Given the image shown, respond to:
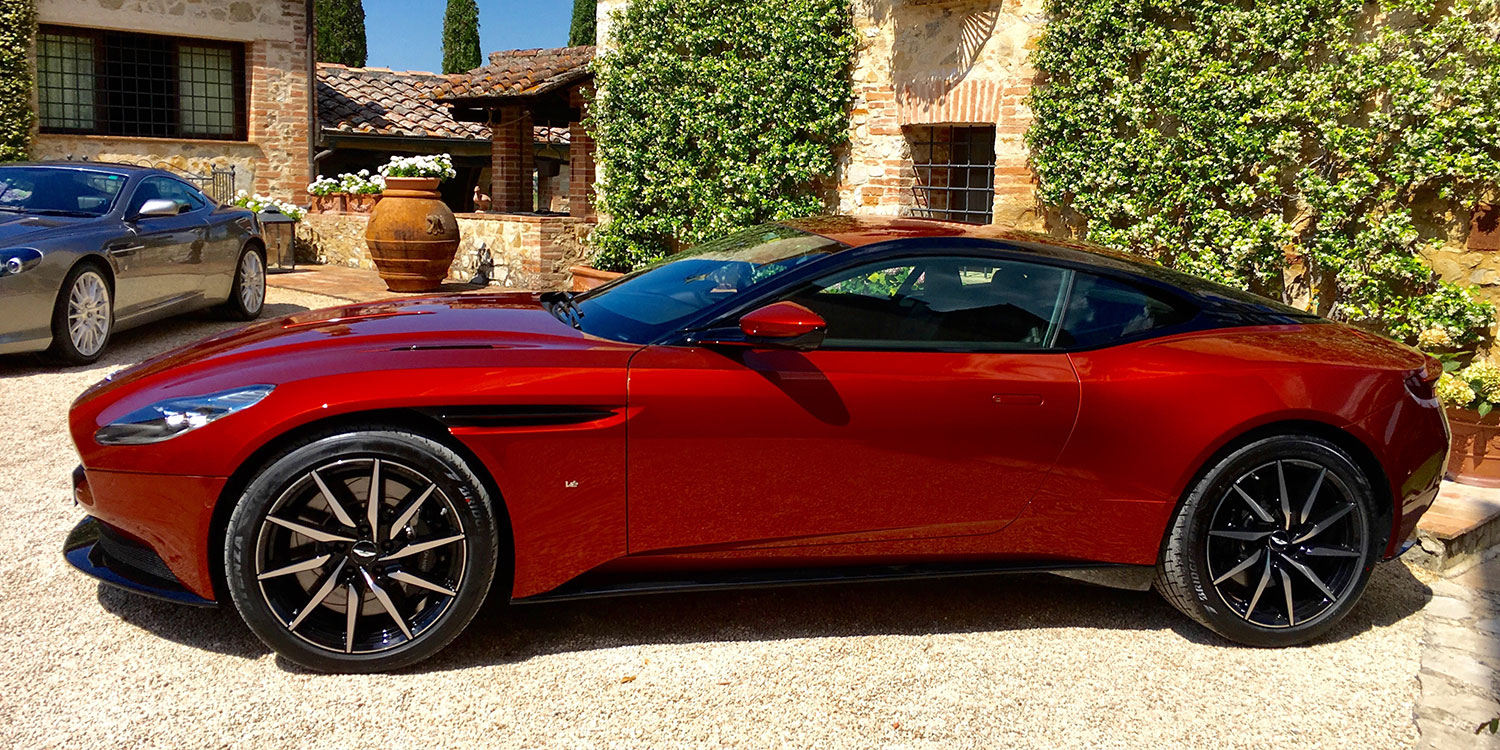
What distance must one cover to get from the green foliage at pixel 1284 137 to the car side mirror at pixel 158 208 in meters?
6.21

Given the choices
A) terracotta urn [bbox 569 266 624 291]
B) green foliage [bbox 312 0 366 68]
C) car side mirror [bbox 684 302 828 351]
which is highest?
green foliage [bbox 312 0 366 68]

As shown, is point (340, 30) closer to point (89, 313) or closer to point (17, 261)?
point (89, 313)

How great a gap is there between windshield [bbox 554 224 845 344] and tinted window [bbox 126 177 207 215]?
6.04 m

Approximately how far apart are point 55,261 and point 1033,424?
6.58 meters

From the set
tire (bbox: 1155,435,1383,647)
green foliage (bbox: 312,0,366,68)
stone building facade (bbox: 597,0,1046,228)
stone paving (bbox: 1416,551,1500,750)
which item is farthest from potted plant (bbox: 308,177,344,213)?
green foliage (bbox: 312,0,366,68)

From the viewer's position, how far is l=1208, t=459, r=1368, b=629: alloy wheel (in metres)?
3.68

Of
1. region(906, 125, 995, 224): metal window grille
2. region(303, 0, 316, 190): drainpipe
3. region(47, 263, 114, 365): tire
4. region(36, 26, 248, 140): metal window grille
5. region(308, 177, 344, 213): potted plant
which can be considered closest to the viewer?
region(47, 263, 114, 365): tire

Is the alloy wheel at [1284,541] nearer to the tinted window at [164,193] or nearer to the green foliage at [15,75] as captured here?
the tinted window at [164,193]

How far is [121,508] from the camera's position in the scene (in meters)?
3.16

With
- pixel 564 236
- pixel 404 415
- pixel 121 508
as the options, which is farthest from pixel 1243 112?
pixel 564 236

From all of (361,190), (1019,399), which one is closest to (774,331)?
(1019,399)

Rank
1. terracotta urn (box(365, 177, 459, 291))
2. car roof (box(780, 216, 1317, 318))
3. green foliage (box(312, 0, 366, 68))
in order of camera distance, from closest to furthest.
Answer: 1. car roof (box(780, 216, 1317, 318))
2. terracotta urn (box(365, 177, 459, 291))
3. green foliage (box(312, 0, 366, 68))

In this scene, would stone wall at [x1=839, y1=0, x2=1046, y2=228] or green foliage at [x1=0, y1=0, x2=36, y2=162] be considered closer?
stone wall at [x1=839, y1=0, x2=1046, y2=228]

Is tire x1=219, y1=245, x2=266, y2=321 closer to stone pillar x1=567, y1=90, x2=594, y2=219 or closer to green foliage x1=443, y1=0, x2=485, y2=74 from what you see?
stone pillar x1=567, y1=90, x2=594, y2=219
